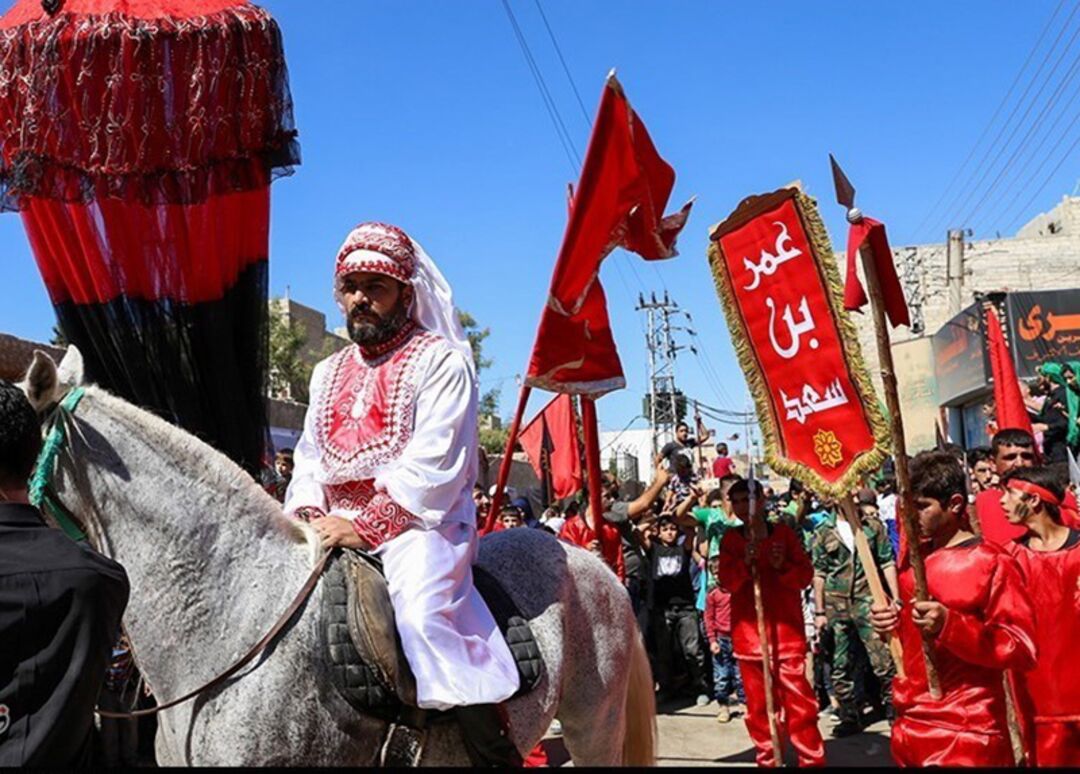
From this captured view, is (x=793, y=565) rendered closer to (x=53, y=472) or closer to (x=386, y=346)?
(x=386, y=346)

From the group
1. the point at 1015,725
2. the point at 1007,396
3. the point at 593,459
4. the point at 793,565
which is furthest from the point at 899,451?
the point at 1007,396

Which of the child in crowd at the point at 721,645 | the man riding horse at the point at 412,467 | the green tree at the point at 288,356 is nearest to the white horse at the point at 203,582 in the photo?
the man riding horse at the point at 412,467

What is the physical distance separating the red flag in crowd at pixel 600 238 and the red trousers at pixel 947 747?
8.97ft

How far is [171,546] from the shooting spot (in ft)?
10.9

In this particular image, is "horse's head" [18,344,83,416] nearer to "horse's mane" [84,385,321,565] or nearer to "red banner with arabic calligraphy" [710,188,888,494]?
"horse's mane" [84,385,321,565]

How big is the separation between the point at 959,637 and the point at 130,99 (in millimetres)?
3830

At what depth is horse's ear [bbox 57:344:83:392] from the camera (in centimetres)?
334

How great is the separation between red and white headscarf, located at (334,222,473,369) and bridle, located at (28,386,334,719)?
3.57 feet

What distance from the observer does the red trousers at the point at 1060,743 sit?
186 inches

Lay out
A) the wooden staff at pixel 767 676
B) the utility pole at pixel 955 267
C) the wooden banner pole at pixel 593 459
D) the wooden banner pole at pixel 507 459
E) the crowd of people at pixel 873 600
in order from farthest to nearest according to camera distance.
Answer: the utility pole at pixel 955 267, the wooden staff at pixel 767 676, the wooden banner pole at pixel 593 459, the wooden banner pole at pixel 507 459, the crowd of people at pixel 873 600

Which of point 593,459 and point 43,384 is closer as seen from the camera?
point 43,384

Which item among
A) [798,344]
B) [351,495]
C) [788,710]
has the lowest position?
[788,710]

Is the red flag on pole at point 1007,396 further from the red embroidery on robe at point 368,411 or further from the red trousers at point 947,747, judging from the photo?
the red embroidery on robe at point 368,411

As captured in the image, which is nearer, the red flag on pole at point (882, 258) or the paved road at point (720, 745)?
the red flag on pole at point (882, 258)
